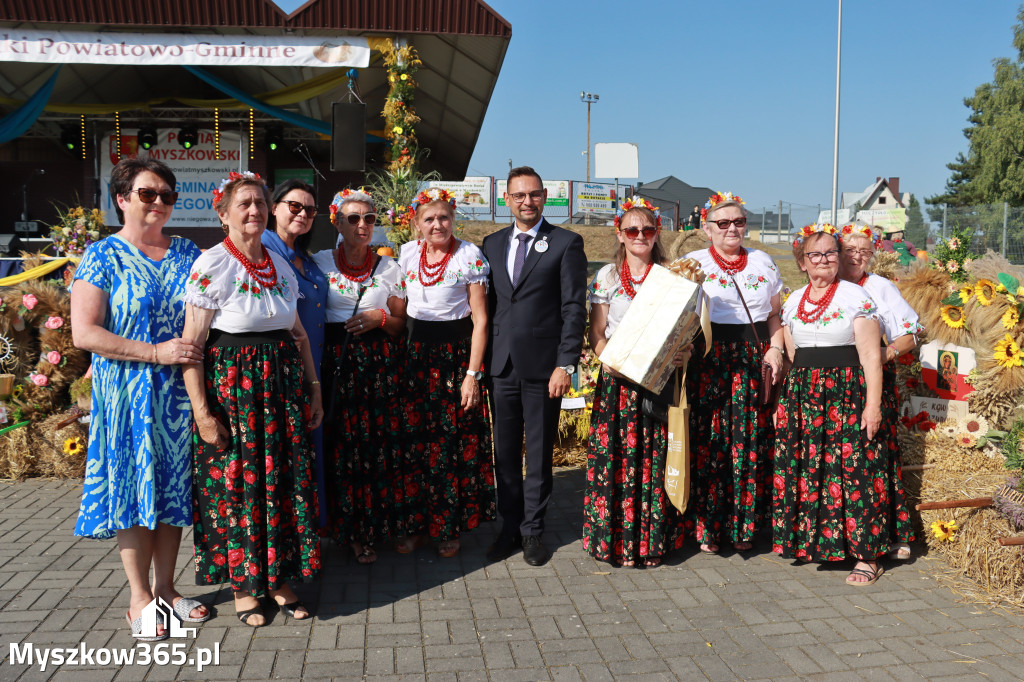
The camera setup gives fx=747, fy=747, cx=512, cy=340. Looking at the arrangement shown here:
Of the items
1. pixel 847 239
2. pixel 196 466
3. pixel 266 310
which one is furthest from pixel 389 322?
pixel 847 239

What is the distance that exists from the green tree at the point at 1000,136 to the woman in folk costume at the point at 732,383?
35.4 metres

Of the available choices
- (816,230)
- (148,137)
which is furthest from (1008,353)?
(148,137)

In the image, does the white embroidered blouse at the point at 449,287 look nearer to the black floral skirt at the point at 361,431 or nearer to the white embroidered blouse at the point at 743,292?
the black floral skirt at the point at 361,431

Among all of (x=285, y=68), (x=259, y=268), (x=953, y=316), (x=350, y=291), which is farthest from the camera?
(x=285, y=68)

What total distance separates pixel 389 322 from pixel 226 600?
5.14ft

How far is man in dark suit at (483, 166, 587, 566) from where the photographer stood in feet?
13.0

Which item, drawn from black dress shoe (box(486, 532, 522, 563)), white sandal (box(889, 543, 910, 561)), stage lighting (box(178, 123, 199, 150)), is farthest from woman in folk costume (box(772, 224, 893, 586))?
stage lighting (box(178, 123, 199, 150))

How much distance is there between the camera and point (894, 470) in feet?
13.1

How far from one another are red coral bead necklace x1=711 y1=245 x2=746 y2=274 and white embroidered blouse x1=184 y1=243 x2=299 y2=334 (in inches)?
91.7

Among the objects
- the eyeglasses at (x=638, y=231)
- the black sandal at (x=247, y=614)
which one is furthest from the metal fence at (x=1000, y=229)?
the black sandal at (x=247, y=614)

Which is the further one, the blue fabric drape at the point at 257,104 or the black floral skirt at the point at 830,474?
the blue fabric drape at the point at 257,104

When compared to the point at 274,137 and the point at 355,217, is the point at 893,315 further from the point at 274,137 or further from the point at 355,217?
→ the point at 274,137

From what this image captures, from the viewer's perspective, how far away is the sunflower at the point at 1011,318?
13.9 ft

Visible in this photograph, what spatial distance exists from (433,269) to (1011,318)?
3275 mm
